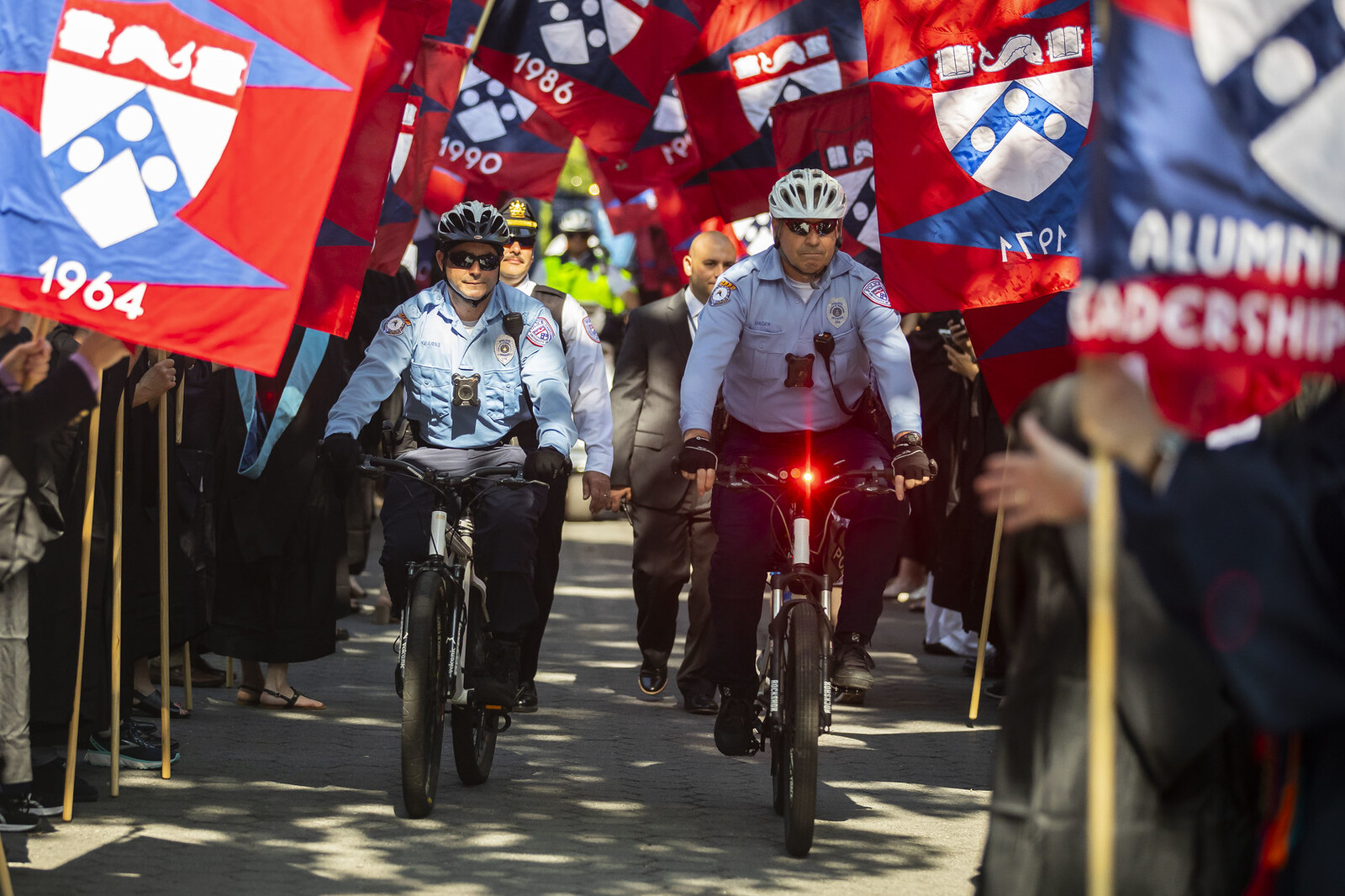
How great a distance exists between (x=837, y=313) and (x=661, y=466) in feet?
9.30

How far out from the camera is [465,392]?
7078 mm

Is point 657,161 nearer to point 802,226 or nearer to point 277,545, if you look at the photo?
point 277,545

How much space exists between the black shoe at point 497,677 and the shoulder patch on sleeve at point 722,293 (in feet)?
5.44

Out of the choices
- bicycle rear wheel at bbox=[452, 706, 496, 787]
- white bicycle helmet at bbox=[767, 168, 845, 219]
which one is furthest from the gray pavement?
white bicycle helmet at bbox=[767, 168, 845, 219]

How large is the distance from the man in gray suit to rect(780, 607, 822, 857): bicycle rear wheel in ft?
11.2

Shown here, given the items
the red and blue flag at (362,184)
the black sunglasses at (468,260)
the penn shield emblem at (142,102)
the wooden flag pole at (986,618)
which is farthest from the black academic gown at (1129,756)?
the wooden flag pole at (986,618)

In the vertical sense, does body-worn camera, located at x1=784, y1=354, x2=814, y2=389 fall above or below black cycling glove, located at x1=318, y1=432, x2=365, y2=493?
above

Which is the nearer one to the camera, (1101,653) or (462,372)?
(1101,653)

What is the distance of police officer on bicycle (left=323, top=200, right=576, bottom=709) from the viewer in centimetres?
677

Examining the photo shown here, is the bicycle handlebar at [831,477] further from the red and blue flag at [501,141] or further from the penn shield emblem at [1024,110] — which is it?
the red and blue flag at [501,141]

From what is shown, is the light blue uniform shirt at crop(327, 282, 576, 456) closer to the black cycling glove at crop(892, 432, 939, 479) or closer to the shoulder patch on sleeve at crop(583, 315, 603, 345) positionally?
the shoulder patch on sleeve at crop(583, 315, 603, 345)

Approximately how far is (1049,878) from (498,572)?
12.4 feet

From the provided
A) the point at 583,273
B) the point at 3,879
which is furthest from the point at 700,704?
the point at 583,273

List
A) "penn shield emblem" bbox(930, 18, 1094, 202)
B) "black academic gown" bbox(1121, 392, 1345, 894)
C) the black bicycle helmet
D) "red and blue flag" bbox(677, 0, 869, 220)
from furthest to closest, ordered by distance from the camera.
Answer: "red and blue flag" bbox(677, 0, 869, 220), "penn shield emblem" bbox(930, 18, 1094, 202), the black bicycle helmet, "black academic gown" bbox(1121, 392, 1345, 894)
